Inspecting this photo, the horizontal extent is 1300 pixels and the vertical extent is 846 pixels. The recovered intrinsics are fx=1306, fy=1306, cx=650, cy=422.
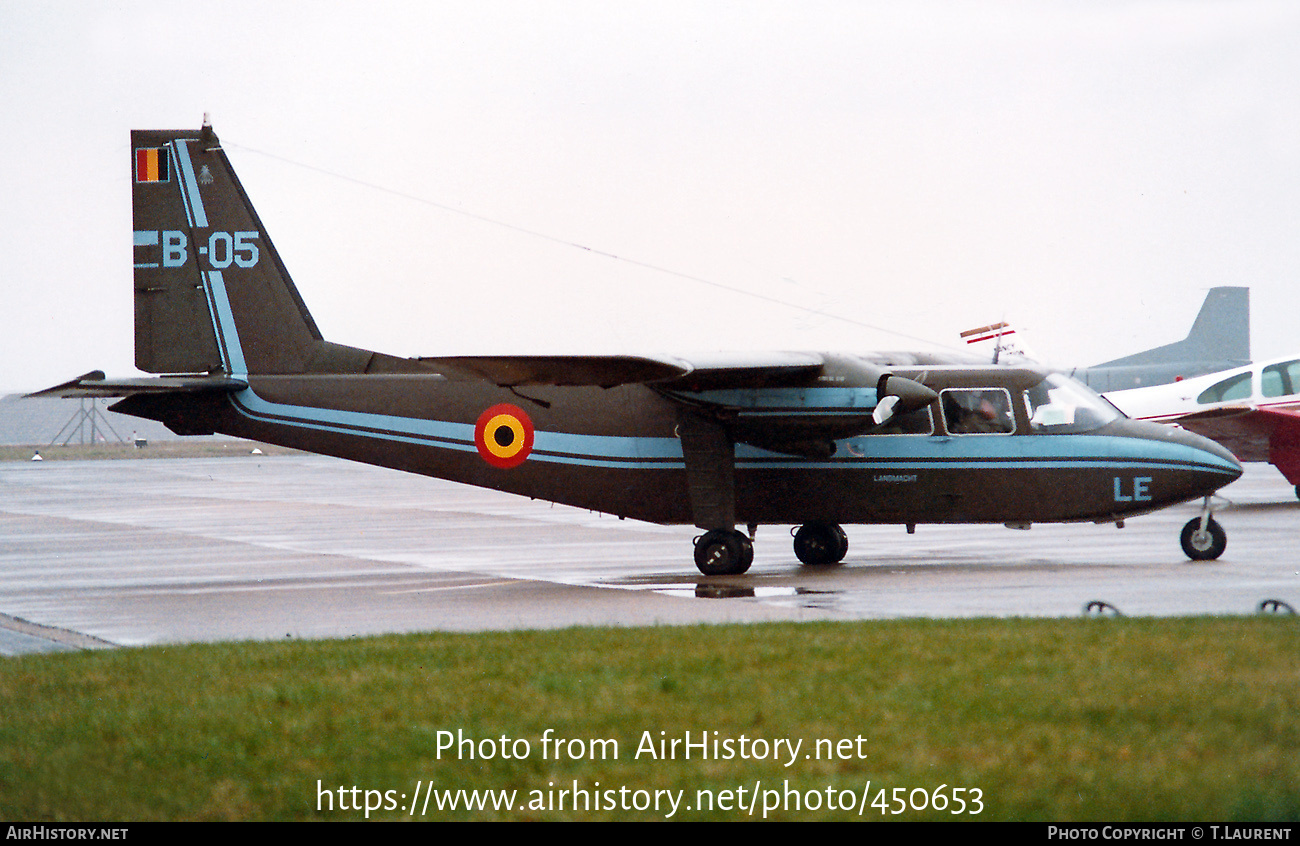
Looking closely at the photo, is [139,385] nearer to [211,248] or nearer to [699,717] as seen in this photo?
[211,248]

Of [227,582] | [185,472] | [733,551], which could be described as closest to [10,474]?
[185,472]

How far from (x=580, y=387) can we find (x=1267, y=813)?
12.3m

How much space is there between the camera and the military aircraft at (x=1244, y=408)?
22984 millimetres

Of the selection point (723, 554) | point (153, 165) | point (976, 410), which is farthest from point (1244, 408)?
point (153, 165)

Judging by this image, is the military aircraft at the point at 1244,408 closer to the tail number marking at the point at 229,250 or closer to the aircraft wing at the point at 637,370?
the aircraft wing at the point at 637,370

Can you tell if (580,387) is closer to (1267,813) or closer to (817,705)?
(817,705)

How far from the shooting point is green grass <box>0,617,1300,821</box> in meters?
5.55

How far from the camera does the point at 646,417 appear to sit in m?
16.7

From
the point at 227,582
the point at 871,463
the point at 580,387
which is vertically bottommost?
the point at 227,582

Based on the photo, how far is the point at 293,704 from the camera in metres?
7.52

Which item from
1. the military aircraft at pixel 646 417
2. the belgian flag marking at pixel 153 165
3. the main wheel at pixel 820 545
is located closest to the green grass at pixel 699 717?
the military aircraft at pixel 646 417

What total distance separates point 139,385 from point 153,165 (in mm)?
3248

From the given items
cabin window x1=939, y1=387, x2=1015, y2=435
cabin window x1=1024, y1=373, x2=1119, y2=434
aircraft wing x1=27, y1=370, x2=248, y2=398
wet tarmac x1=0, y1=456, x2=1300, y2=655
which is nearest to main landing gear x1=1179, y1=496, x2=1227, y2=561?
wet tarmac x1=0, y1=456, x2=1300, y2=655

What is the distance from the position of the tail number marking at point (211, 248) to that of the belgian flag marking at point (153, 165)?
0.73 meters
